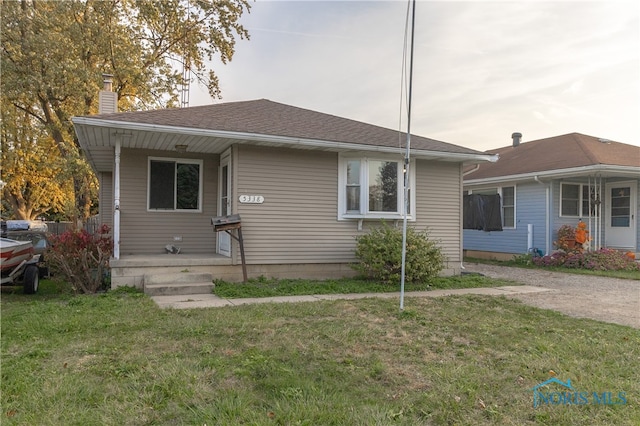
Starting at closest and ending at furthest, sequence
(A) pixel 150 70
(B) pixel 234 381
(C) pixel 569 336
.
Result: (B) pixel 234 381
(C) pixel 569 336
(A) pixel 150 70

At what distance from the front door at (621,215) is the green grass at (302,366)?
9.85 m

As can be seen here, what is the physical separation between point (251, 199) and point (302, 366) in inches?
199

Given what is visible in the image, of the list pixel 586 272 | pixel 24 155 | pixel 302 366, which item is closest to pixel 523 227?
pixel 586 272

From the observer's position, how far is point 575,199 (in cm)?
1355

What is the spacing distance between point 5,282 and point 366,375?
6757 mm

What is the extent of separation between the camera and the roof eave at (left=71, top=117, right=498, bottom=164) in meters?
7.11

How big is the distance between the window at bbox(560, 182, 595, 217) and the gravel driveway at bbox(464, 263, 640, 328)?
3.19 metres

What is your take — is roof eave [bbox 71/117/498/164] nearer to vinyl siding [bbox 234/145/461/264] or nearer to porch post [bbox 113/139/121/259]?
vinyl siding [bbox 234/145/461/264]

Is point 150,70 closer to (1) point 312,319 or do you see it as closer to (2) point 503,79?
(2) point 503,79

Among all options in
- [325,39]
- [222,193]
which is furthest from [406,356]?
[325,39]

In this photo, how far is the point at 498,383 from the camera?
3371 millimetres

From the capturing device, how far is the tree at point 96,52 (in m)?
14.3

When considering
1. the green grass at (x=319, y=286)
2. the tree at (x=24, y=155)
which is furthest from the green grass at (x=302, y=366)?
the tree at (x=24, y=155)

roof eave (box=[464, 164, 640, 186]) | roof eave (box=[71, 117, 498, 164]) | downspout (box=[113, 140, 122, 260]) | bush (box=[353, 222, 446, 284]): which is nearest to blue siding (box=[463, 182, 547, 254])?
roof eave (box=[464, 164, 640, 186])
